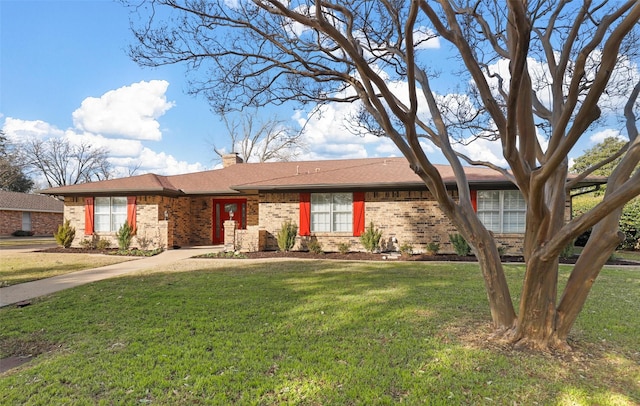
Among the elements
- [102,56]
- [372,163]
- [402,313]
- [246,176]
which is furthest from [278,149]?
[402,313]

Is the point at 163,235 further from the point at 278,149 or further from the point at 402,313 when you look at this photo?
the point at 278,149

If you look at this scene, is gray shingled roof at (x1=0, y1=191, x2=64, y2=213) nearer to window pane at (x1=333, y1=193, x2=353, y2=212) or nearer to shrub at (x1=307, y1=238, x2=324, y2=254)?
shrub at (x1=307, y1=238, x2=324, y2=254)

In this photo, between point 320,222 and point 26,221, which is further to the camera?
point 26,221

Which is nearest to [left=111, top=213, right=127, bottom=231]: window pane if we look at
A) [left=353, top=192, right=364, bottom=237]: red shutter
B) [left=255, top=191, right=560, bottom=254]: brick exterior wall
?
[left=255, top=191, right=560, bottom=254]: brick exterior wall

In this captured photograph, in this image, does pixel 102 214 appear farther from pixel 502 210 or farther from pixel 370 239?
pixel 502 210

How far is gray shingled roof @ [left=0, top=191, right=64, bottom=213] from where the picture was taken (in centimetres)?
2508

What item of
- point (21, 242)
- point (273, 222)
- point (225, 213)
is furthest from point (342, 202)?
point (21, 242)

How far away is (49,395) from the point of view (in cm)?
293

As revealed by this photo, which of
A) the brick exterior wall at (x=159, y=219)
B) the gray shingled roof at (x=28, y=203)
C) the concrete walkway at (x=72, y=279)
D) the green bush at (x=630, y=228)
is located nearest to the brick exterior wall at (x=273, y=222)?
the brick exterior wall at (x=159, y=219)

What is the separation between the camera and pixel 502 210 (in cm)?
1238

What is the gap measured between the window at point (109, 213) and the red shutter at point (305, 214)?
717 cm

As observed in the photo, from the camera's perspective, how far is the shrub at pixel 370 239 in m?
12.8

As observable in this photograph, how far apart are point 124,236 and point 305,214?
6.88m

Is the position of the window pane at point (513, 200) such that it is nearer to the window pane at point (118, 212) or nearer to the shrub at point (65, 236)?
the window pane at point (118, 212)
